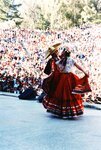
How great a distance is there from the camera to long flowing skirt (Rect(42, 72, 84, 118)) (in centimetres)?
1056

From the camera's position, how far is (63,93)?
1066 centimetres

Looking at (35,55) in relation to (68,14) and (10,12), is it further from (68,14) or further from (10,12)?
(10,12)

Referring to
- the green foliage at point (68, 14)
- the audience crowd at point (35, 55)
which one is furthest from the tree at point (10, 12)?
the audience crowd at point (35, 55)

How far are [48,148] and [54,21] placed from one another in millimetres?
33267

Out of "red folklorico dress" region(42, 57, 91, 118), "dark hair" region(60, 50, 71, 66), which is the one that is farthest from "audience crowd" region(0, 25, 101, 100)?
"red folklorico dress" region(42, 57, 91, 118)

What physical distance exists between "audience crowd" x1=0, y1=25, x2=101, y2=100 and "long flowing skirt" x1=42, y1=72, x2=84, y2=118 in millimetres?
3232

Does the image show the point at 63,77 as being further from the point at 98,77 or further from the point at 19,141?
the point at 98,77

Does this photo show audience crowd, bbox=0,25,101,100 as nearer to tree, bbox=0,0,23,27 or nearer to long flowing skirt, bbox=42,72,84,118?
long flowing skirt, bbox=42,72,84,118

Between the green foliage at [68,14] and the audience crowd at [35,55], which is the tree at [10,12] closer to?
the green foliage at [68,14]

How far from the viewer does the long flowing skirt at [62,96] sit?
1056 centimetres

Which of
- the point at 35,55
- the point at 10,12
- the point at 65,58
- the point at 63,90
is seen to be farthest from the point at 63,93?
the point at 10,12

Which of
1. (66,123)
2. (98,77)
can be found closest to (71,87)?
(66,123)

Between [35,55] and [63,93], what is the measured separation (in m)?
11.4

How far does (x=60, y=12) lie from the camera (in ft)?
131
